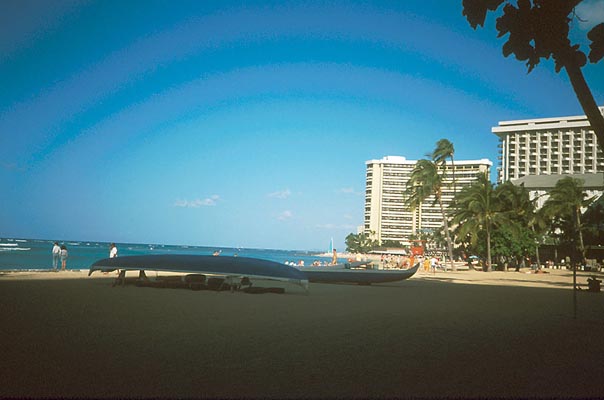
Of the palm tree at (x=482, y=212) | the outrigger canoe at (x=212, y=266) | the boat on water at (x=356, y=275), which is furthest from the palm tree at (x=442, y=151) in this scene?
the outrigger canoe at (x=212, y=266)

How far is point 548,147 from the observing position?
122125mm

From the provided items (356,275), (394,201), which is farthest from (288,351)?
(394,201)

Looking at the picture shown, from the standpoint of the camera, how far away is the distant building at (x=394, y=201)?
14050 centimetres

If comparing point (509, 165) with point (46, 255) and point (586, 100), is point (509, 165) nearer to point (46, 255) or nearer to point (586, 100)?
point (46, 255)

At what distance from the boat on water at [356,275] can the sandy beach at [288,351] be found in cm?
933

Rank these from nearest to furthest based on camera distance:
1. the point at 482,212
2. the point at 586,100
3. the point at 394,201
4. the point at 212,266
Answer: the point at 586,100
the point at 212,266
the point at 482,212
the point at 394,201

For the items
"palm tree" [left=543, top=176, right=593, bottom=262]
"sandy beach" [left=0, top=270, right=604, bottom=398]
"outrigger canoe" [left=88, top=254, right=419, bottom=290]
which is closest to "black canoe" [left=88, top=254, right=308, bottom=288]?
"outrigger canoe" [left=88, top=254, right=419, bottom=290]

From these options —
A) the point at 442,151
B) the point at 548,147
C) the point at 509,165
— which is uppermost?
the point at 548,147

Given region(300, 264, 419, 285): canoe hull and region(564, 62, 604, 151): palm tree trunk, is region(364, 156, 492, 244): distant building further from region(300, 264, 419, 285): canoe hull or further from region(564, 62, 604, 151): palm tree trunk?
region(564, 62, 604, 151): palm tree trunk

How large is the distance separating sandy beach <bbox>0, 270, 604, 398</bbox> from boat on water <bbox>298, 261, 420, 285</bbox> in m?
9.33

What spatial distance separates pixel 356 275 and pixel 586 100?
18.3 metres

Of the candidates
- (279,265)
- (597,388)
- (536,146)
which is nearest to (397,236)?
(536,146)

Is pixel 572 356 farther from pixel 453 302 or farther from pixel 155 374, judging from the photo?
pixel 453 302

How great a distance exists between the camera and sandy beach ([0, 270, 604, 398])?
441cm
